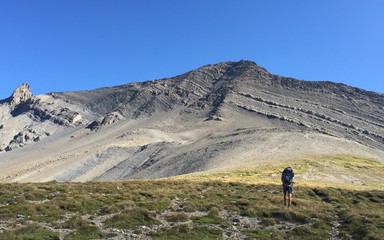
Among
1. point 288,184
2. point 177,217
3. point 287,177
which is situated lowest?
point 177,217

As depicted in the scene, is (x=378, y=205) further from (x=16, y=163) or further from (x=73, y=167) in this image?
(x=16, y=163)

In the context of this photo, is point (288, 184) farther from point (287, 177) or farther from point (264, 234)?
point (264, 234)

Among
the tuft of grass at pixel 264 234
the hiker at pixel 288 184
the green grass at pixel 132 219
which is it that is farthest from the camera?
the hiker at pixel 288 184

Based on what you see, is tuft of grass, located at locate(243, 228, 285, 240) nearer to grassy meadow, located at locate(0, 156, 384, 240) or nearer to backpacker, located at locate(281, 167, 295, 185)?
grassy meadow, located at locate(0, 156, 384, 240)

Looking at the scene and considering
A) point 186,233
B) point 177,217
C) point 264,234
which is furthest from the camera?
point 177,217

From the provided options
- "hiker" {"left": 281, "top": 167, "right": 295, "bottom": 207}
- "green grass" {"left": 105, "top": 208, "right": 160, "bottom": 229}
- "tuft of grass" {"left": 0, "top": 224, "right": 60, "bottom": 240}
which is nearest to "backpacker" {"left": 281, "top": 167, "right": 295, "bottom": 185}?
"hiker" {"left": 281, "top": 167, "right": 295, "bottom": 207}

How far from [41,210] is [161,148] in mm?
129238

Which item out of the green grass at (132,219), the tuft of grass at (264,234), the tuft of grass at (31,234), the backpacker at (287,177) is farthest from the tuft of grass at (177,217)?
the backpacker at (287,177)

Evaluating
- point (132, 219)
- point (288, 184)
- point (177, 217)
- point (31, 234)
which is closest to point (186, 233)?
point (177, 217)

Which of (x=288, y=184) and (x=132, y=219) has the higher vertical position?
(x=288, y=184)

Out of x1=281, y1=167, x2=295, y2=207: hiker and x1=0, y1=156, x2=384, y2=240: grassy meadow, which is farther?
x1=281, y1=167, x2=295, y2=207: hiker

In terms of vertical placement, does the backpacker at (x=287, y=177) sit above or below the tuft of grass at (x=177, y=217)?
above

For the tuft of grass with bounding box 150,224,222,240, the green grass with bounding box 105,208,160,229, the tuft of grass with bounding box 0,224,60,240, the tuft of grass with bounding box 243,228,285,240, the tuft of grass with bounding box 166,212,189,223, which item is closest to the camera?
the tuft of grass with bounding box 0,224,60,240

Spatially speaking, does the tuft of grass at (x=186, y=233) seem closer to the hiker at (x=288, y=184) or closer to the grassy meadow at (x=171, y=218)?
the grassy meadow at (x=171, y=218)
